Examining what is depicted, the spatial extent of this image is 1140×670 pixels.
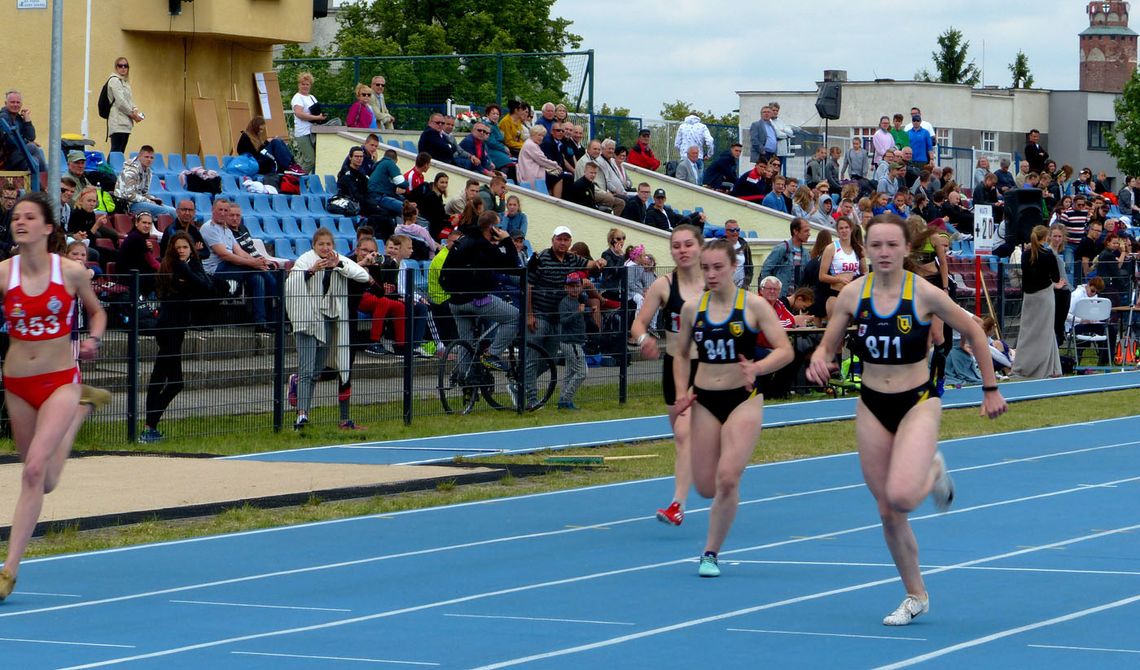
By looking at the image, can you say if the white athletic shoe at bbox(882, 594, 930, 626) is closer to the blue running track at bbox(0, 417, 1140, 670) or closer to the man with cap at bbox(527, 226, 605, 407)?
the blue running track at bbox(0, 417, 1140, 670)

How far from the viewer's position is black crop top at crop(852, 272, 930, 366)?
8641mm

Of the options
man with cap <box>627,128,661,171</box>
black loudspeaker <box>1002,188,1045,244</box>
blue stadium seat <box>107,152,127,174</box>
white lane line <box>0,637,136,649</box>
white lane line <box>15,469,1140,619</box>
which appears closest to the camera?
white lane line <box>0,637,136,649</box>

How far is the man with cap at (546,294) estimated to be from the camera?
20141mm

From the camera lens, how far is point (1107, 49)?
114000 mm

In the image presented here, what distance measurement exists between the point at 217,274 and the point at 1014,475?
7460 mm

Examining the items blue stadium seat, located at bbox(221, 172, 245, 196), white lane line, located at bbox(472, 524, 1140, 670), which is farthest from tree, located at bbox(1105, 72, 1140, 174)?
white lane line, located at bbox(472, 524, 1140, 670)

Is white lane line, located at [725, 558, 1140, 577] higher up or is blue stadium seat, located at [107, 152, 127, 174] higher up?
blue stadium seat, located at [107, 152, 127, 174]

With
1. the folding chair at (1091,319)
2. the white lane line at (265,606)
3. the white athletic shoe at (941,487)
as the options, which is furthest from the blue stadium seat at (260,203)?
the white athletic shoe at (941,487)

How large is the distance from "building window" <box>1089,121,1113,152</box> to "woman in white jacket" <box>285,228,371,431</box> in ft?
262

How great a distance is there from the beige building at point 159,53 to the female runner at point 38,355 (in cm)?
1889

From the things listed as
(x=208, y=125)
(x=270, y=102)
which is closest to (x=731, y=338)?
(x=208, y=125)

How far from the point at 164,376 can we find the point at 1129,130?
71018 mm

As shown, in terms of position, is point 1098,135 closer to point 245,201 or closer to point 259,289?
point 245,201

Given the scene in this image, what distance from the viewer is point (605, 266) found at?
21484mm
